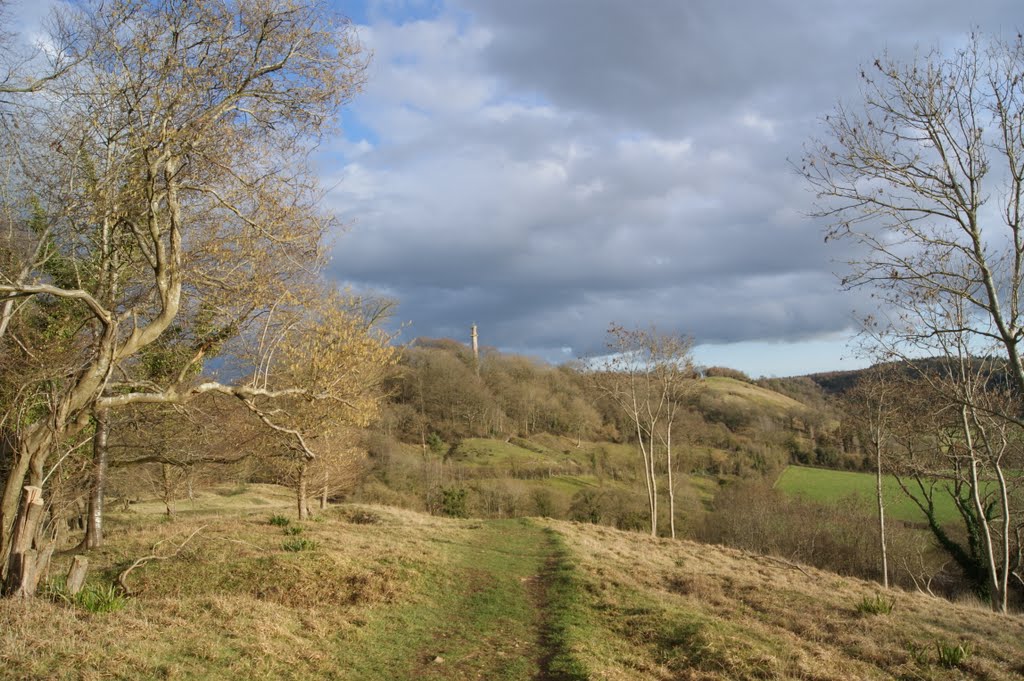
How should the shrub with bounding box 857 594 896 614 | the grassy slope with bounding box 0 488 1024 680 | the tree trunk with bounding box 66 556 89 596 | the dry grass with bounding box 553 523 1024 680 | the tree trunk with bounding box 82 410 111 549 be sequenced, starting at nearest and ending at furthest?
the grassy slope with bounding box 0 488 1024 680 → the dry grass with bounding box 553 523 1024 680 → the tree trunk with bounding box 66 556 89 596 → the shrub with bounding box 857 594 896 614 → the tree trunk with bounding box 82 410 111 549

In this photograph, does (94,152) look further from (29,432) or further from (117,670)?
(117,670)

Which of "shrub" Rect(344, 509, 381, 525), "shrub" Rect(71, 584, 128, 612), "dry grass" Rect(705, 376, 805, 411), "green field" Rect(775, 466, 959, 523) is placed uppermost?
"dry grass" Rect(705, 376, 805, 411)

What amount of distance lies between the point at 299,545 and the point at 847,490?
4887 centimetres

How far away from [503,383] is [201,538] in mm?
70084

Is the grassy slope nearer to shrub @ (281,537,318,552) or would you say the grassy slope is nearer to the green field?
shrub @ (281,537,318,552)

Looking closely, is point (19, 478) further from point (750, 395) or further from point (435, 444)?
point (750, 395)

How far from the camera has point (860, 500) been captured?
4319cm

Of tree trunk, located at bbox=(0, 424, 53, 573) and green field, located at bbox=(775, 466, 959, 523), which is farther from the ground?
tree trunk, located at bbox=(0, 424, 53, 573)

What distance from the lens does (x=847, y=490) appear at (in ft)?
164

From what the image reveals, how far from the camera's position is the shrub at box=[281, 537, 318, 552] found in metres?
13.3

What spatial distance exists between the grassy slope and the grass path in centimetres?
4

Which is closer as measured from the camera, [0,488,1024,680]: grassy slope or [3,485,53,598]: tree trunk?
[0,488,1024,680]: grassy slope

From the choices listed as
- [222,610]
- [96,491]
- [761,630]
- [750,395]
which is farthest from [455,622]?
[750,395]

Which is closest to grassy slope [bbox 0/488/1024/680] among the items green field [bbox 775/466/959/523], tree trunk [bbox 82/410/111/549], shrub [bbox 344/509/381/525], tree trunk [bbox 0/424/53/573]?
tree trunk [bbox 82/410/111/549]
